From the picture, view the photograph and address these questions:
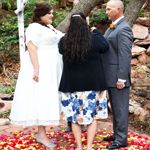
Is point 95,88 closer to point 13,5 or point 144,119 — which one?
point 144,119

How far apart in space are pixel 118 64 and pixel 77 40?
0.59 m

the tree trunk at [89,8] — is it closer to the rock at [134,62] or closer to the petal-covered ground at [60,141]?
the petal-covered ground at [60,141]

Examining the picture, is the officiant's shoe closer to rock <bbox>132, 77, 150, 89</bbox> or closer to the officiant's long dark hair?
the officiant's long dark hair

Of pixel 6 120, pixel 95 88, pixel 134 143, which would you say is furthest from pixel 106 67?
pixel 6 120

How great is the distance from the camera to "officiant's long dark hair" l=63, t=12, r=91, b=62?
4832 mm

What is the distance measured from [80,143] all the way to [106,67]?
36.6 inches

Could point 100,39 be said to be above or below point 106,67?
above

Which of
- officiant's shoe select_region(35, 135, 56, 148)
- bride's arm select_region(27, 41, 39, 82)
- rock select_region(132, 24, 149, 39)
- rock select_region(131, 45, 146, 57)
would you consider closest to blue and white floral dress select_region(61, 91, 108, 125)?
bride's arm select_region(27, 41, 39, 82)

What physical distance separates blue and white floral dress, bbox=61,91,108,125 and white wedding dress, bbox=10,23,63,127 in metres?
0.20

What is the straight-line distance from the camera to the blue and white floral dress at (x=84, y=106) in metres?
5.00

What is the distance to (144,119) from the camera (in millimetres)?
7098

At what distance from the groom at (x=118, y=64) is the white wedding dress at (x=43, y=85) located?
0.63 m

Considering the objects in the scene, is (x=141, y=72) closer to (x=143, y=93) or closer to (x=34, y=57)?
(x=143, y=93)

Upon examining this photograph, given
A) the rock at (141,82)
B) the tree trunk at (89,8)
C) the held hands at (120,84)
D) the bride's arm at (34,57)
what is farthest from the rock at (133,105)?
the bride's arm at (34,57)
